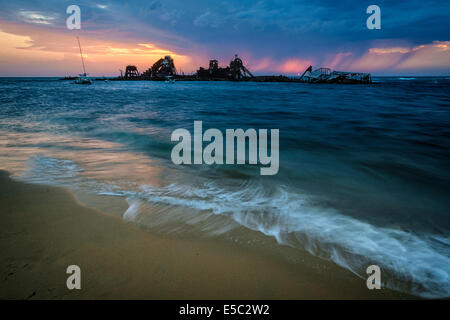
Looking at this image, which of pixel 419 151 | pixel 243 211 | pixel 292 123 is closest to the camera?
pixel 243 211

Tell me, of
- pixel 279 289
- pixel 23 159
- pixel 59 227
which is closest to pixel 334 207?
pixel 279 289

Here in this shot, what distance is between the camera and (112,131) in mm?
9484

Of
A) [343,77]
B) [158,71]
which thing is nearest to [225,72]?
[158,71]

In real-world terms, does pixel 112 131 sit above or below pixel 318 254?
above

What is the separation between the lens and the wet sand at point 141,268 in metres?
1.92

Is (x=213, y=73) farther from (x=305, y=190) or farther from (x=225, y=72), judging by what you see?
(x=305, y=190)

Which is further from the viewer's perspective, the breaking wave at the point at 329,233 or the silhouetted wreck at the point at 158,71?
the silhouetted wreck at the point at 158,71

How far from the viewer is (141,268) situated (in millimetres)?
2133

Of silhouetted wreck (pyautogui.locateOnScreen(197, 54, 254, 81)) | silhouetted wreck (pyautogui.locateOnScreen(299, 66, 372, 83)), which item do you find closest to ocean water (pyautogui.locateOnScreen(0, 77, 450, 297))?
silhouetted wreck (pyautogui.locateOnScreen(299, 66, 372, 83))

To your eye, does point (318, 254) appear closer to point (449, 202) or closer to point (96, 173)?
point (449, 202)

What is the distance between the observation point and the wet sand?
1919 millimetres

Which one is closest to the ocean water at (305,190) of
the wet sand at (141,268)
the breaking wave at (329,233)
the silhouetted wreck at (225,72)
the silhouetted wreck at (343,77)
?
the breaking wave at (329,233)

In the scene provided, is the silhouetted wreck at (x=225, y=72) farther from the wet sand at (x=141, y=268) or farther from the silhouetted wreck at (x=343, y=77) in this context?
the wet sand at (x=141, y=268)

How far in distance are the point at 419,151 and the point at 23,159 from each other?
11.7 meters
